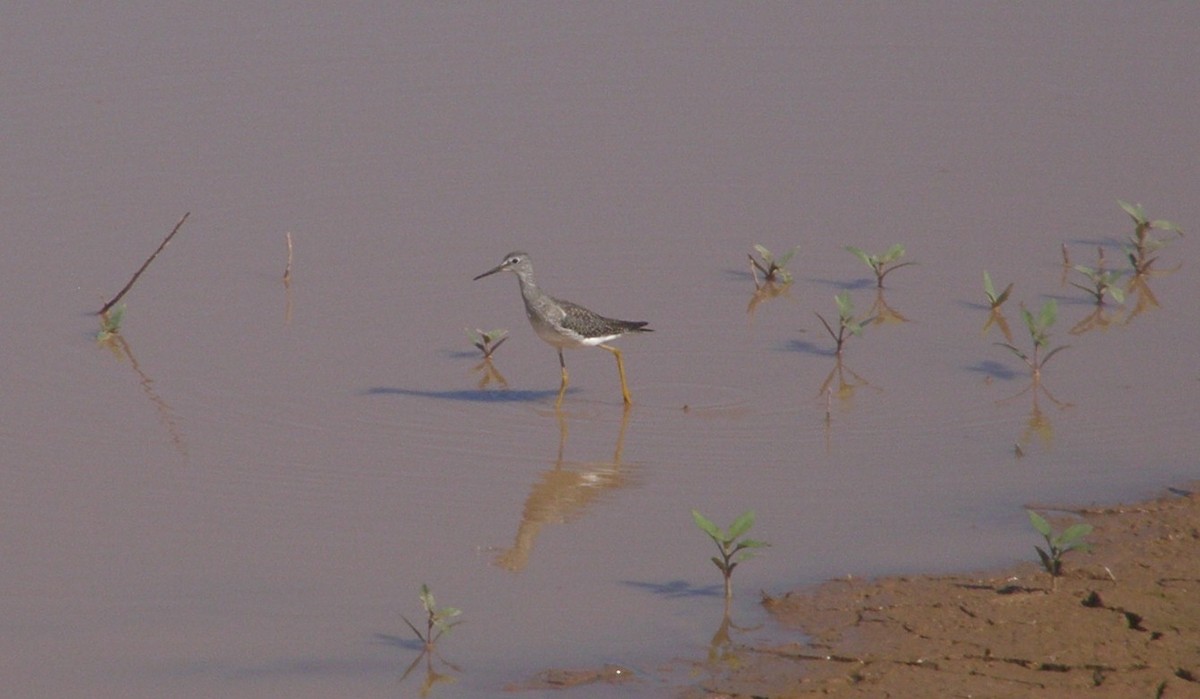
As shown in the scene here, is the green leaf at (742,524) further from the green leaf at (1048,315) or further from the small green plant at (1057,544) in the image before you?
the green leaf at (1048,315)

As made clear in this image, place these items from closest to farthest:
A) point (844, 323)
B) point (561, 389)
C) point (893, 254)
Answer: point (561, 389) → point (844, 323) → point (893, 254)

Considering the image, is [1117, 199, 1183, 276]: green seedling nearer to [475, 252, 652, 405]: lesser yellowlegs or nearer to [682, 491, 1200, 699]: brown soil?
[475, 252, 652, 405]: lesser yellowlegs

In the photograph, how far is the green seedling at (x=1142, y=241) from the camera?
39.0 feet

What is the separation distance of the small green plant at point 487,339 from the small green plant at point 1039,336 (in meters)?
3.32

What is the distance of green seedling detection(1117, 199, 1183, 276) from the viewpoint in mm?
11891

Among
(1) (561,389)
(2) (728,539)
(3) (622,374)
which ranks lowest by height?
(2) (728,539)

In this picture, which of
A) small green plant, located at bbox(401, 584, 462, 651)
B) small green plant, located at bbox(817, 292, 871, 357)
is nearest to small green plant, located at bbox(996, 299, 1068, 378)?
small green plant, located at bbox(817, 292, 871, 357)

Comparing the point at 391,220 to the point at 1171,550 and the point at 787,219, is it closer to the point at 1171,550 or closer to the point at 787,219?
the point at 787,219

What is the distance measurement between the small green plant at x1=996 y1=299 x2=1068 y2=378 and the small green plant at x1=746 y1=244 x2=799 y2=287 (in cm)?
195

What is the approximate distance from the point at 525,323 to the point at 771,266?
1897mm

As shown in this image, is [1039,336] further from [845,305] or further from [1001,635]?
[1001,635]

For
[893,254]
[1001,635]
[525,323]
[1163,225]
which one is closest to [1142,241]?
[1163,225]

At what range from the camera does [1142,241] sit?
1207 centimetres

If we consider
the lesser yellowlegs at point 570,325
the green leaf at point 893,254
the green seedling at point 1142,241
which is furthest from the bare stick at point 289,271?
the green seedling at point 1142,241
